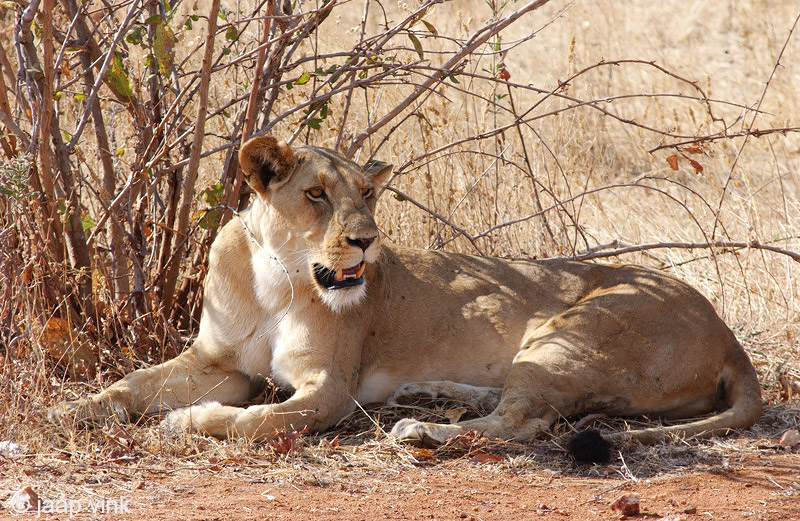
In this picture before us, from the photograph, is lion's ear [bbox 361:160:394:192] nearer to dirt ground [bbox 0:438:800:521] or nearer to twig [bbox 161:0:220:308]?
twig [bbox 161:0:220:308]

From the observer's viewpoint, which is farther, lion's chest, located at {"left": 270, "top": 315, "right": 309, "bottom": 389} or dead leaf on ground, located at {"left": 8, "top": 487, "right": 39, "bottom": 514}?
lion's chest, located at {"left": 270, "top": 315, "right": 309, "bottom": 389}

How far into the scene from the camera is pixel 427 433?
3.64 m

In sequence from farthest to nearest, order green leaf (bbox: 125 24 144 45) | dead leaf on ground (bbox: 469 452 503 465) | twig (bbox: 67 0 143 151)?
1. green leaf (bbox: 125 24 144 45)
2. twig (bbox: 67 0 143 151)
3. dead leaf on ground (bbox: 469 452 503 465)

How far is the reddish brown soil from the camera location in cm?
296

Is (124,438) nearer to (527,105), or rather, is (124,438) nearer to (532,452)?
(532,452)

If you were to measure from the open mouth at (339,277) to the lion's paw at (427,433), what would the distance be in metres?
0.64

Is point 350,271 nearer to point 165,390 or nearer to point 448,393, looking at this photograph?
point 448,393

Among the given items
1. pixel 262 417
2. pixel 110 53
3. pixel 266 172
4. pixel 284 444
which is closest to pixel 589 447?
pixel 284 444

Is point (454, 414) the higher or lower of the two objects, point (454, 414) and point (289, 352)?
the lower

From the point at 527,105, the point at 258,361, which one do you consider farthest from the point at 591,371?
the point at 527,105

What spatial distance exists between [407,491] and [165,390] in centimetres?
133

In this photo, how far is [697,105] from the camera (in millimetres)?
9633

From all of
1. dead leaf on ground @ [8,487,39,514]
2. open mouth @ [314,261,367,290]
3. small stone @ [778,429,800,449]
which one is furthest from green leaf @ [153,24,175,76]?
small stone @ [778,429,800,449]

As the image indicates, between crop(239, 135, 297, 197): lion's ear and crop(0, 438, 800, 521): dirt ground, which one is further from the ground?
crop(239, 135, 297, 197): lion's ear
